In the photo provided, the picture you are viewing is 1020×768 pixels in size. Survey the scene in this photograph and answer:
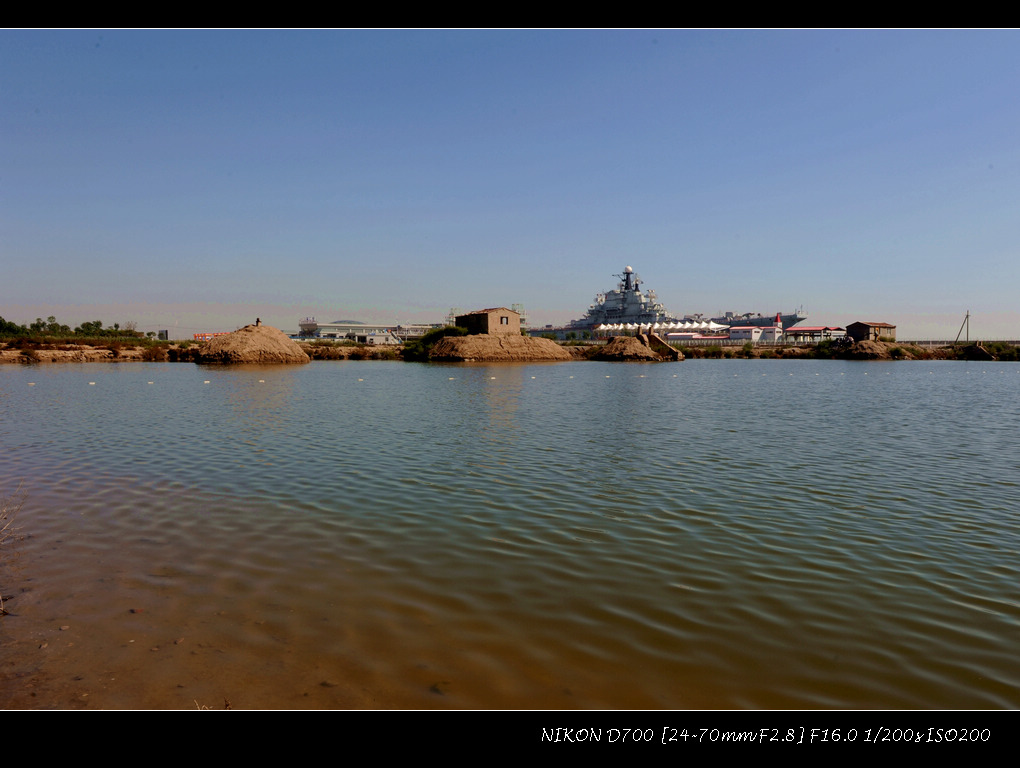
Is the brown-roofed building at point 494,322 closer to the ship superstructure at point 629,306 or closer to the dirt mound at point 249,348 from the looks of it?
the dirt mound at point 249,348

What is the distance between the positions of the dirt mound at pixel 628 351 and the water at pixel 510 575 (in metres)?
84.6

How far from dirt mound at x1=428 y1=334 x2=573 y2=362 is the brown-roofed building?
144cm

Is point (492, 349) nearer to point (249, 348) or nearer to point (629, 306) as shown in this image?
point (249, 348)

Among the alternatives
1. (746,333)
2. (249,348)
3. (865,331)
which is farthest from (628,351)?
(746,333)

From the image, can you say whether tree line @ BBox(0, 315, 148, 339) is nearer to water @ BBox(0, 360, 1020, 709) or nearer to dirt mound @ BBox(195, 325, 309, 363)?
dirt mound @ BBox(195, 325, 309, 363)

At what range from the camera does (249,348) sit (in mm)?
74062

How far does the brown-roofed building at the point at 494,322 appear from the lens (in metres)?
94.3

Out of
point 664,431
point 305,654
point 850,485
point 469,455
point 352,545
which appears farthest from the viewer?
point 664,431

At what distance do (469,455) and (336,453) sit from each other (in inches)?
146

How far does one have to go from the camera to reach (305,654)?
569 centimetres

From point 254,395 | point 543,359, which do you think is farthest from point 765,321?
point 254,395

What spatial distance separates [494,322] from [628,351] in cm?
2473

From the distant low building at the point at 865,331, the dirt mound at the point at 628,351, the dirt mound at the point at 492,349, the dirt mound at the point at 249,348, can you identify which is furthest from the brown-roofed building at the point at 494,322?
the distant low building at the point at 865,331
